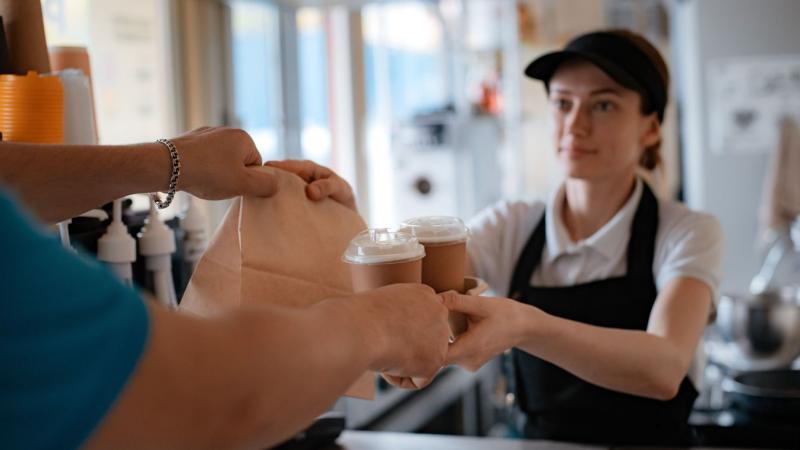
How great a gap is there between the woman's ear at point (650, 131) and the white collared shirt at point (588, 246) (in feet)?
0.36

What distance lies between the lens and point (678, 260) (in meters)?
1.97

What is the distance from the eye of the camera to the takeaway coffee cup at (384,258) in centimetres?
120

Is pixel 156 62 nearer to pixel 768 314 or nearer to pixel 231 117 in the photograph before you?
pixel 231 117

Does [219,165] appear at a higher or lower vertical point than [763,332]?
higher

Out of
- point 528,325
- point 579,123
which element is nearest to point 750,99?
point 579,123

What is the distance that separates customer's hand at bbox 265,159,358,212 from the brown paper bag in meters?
0.02

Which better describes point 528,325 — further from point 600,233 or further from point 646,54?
point 646,54

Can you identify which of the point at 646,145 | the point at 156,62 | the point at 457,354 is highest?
the point at 156,62

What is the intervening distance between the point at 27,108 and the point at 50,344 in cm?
82

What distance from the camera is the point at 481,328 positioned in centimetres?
137

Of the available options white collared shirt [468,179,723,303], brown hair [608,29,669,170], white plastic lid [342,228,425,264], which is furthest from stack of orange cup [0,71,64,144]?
brown hair [608,29,669,170]

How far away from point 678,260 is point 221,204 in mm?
1985

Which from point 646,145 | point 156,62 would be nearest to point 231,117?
point 156,62

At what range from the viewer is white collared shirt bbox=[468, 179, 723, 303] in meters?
1.98
